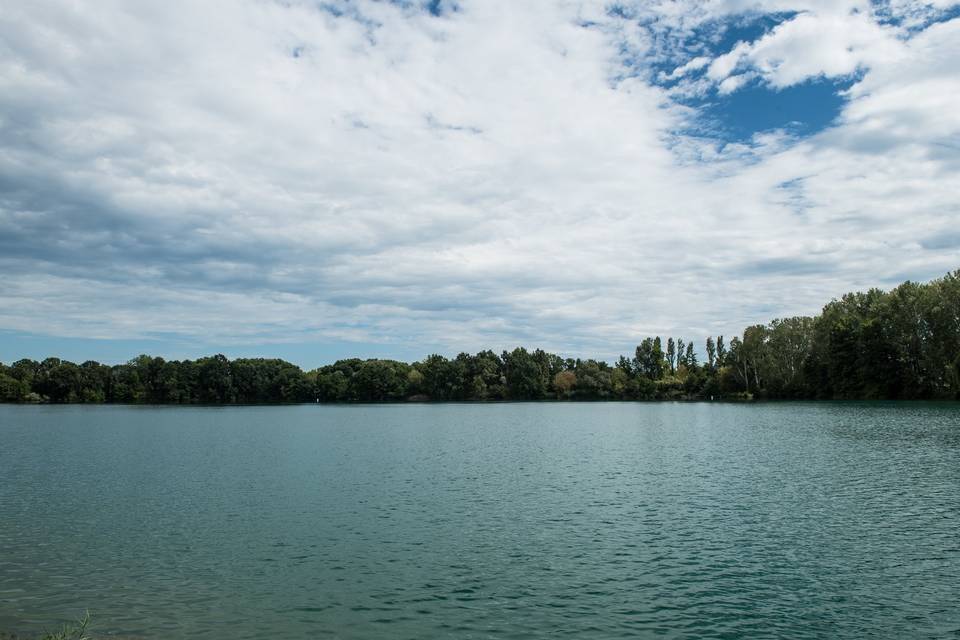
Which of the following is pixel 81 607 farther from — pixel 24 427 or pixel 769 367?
pixel 769 367

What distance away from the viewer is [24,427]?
8712 centimetres

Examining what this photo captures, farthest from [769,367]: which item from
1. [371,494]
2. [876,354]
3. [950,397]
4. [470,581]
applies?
[470,581]

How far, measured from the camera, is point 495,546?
22406 mm

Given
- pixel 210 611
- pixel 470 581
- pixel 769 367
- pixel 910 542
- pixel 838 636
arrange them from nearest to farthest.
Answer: pixel 838 636 → pixel 210 611 → pixel 470 581 → pixel 910 542 → pixel 769 367

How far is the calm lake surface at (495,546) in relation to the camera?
1582 cm

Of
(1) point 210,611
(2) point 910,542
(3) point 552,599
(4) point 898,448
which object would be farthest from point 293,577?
(4) point 898,448

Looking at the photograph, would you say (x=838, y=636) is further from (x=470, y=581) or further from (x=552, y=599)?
(x=470, y=581)

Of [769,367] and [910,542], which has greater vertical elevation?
[769,367]

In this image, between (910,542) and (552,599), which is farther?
(910,542)

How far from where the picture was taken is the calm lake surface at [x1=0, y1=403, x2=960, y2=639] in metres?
15.8

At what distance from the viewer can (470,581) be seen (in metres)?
18.7

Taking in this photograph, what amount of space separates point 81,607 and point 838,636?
60.8 ft

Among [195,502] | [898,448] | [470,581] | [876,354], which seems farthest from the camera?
[876,354]

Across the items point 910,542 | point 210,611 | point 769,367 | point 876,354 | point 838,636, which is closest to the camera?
point 838,636
